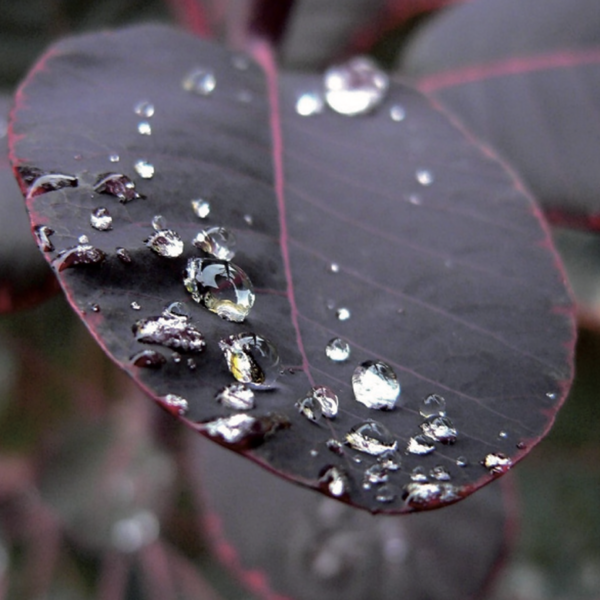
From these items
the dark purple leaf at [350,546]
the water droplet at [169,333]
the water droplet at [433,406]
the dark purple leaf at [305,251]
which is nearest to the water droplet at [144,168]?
the dark purple leaf at [305,251]

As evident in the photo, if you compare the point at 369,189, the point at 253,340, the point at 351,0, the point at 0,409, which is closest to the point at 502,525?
the point at 369,189

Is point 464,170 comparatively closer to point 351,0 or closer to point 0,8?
point 351,0

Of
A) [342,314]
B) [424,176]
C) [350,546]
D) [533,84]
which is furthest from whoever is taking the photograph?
[350,546]

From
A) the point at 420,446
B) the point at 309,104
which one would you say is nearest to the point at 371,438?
the point at 420,446

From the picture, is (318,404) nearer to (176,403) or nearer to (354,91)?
(176,403)

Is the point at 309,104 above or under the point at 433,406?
above

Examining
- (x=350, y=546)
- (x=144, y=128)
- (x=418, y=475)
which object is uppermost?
(x=144, y=128)

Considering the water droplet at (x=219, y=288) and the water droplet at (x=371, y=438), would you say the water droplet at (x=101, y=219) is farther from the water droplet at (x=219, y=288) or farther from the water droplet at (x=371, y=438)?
the water droplet at (x=371, y=438)

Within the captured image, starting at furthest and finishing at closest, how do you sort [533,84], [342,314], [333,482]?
[533,84] → [342,314] → [333,482]
